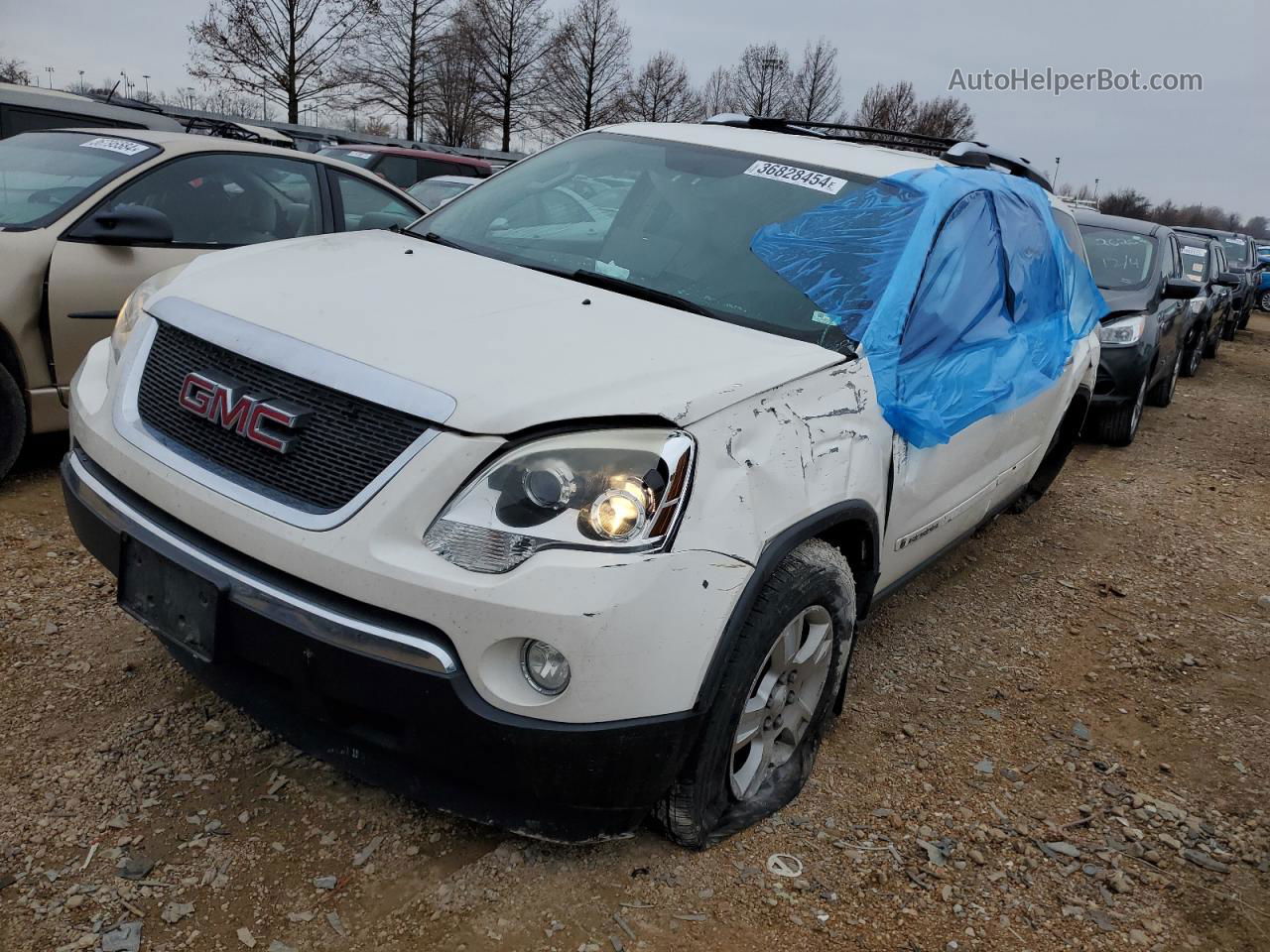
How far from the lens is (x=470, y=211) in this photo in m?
3.57

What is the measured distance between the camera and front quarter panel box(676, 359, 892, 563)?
82.4 inches

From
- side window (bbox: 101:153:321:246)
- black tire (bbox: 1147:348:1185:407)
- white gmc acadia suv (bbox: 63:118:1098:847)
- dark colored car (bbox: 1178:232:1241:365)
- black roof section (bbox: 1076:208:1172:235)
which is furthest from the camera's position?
dark colored car (bbox: 1178:232:1241:365)

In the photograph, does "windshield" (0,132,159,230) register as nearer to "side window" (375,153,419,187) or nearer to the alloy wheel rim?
the alloy wheel rim

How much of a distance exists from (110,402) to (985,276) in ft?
9.06

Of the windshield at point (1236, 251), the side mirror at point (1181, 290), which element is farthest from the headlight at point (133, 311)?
the windshield at point (1236, 251)

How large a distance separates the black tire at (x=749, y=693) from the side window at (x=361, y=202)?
3.42 metres

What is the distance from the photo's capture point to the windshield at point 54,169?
4.32m

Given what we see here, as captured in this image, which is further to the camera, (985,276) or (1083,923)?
(985,276)

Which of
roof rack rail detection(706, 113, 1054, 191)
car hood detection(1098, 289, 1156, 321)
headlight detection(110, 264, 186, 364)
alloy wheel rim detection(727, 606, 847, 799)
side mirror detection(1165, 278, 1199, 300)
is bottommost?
alloy wheel rim detection(727, 606, 847, 799)

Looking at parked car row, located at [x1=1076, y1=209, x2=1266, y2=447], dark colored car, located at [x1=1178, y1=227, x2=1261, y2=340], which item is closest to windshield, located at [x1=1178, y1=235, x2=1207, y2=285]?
parked car row, located at [x1=1076, y1=209, x2=1266, y2=447]

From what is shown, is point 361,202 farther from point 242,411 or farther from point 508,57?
point 508,57

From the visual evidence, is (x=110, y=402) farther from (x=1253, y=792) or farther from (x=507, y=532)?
(x=1253, y=792)

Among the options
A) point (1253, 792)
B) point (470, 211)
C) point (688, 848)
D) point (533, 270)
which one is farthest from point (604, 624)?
point (1253, 792)

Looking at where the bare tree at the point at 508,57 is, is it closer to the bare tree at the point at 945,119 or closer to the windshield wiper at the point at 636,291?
the bare tree at the point at 945,119
